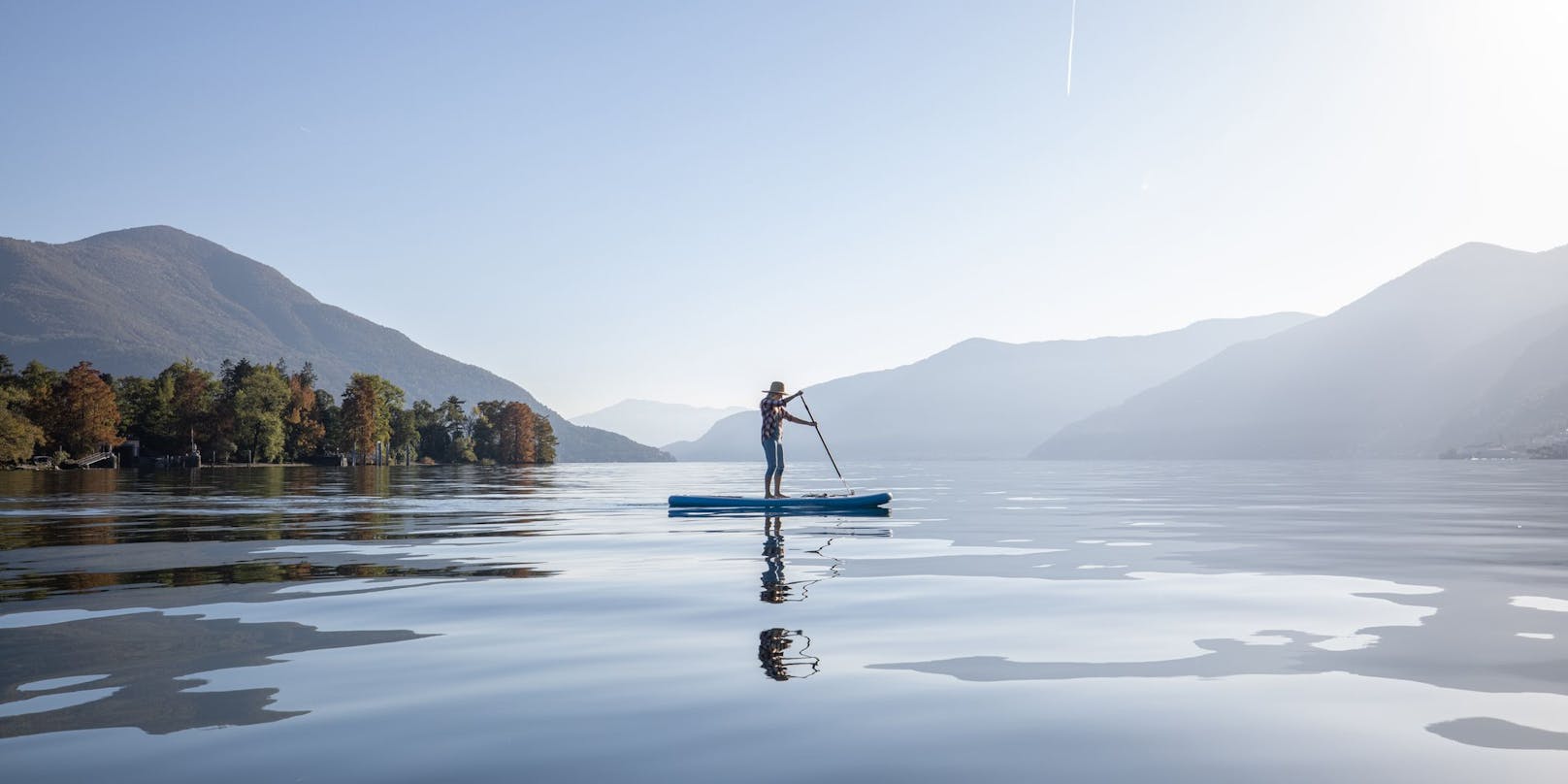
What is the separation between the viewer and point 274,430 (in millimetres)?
150625

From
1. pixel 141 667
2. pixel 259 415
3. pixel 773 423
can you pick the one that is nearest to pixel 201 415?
pixel 259 415

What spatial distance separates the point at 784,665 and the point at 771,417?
2013cm

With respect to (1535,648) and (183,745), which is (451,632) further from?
(1535,648)

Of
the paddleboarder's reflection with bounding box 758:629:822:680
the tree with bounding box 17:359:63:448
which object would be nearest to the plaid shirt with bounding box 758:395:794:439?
the paddleboarder's reflection with bounding box 758:629:822:680

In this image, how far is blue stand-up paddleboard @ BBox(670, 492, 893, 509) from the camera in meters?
26.8

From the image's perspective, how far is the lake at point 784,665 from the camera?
5.31 meters

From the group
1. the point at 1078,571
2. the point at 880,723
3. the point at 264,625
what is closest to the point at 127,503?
the point at 264,625

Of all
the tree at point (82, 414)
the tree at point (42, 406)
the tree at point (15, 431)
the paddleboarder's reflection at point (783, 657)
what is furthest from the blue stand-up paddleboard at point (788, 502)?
the tree at point (82, 414)

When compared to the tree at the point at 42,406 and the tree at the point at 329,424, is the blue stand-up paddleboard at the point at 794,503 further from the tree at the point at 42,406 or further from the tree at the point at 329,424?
the tree at the point at 329,424

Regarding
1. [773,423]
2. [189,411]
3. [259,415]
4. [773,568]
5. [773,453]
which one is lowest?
[773,568]

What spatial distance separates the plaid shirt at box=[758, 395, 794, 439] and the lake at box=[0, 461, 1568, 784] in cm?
1012

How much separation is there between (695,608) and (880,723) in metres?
4.95

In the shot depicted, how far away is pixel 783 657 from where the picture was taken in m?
8.01

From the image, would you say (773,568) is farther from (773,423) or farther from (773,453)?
(773,453)
